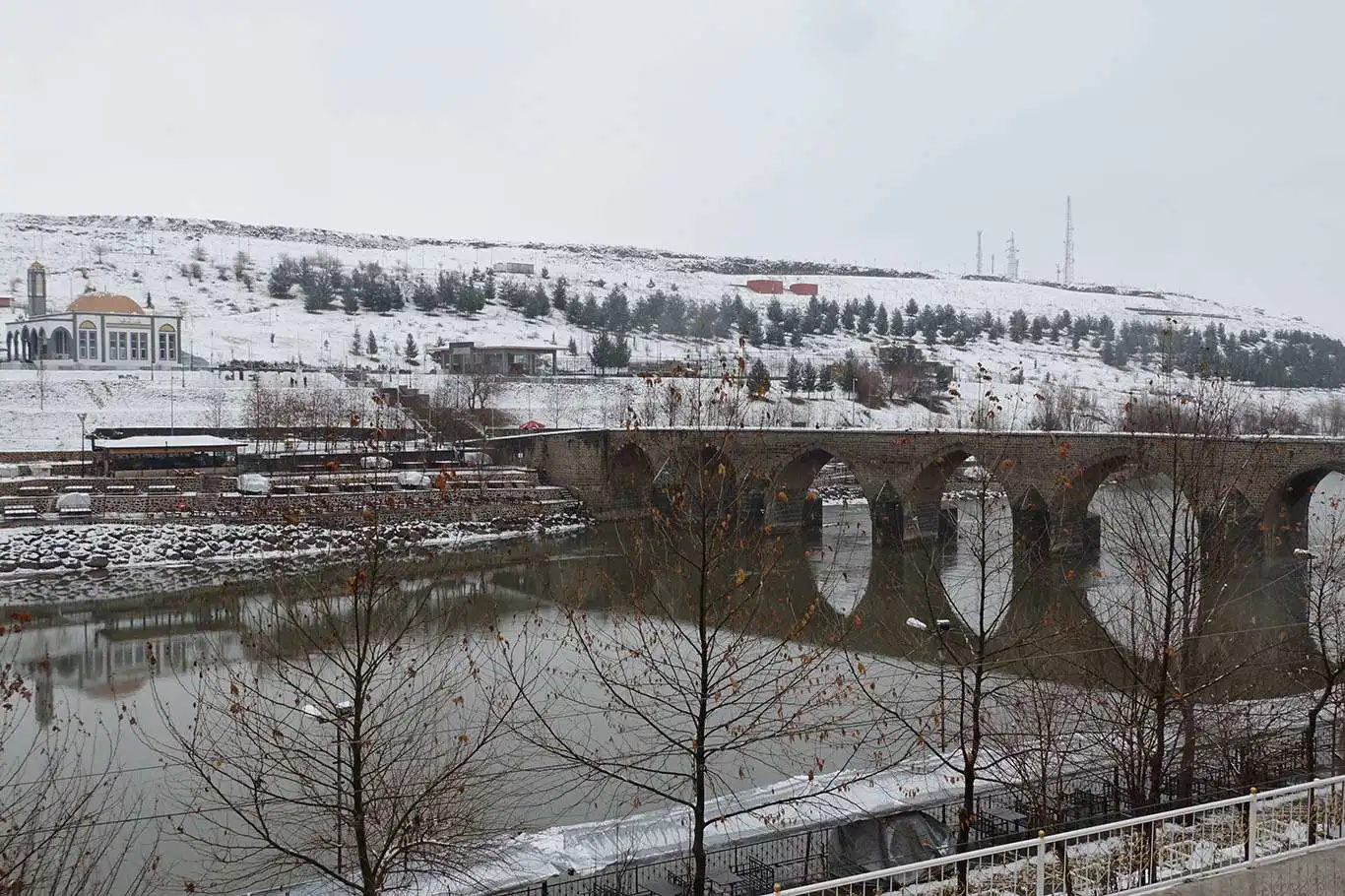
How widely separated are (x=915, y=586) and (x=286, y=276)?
74.6 metres

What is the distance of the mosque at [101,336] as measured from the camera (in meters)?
54.4

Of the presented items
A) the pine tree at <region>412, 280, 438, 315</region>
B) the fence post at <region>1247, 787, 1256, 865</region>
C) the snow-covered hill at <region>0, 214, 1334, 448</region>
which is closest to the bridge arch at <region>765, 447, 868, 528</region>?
the snow-covered hill at <region>0, 214, 1334, 448</region>

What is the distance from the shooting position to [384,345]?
229 feet

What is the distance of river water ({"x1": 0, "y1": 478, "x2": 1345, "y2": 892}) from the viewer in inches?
448

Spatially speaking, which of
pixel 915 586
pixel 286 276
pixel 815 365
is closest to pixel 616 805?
pixel 915 586

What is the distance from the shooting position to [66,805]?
9.72m

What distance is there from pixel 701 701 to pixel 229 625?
14.8 m

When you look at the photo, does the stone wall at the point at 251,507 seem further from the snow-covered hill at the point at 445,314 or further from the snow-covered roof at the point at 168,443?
the snow-covered hill at the point at 445,314

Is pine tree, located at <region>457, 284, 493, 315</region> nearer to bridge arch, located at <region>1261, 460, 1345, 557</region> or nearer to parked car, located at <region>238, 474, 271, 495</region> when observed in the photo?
parked car, located at <region>238, 474, 271, 495</region>

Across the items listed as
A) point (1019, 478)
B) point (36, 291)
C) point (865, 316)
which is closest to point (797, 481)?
point (1019, 478)

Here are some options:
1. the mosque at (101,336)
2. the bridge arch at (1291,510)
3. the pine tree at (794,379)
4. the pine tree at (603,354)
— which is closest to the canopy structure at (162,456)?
the mosque at (101,336)

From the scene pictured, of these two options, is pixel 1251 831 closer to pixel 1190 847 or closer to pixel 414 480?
pixel 1190 847

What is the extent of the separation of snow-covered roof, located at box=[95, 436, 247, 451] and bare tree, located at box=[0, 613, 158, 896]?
75.5 ft

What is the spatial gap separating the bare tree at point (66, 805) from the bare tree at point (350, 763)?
21.1 inches
